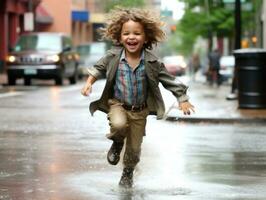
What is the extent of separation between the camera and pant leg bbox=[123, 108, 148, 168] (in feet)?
22.6

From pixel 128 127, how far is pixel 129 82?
0.41m

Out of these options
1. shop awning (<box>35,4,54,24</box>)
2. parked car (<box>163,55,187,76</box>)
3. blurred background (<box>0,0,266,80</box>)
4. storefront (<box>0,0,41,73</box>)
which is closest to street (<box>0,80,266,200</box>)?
blurred background (<box>0,0,266,80</box>)

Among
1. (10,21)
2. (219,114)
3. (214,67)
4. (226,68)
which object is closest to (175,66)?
(10,21)

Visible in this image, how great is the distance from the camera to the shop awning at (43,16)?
55.7 m

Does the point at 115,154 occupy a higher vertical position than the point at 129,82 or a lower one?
lower

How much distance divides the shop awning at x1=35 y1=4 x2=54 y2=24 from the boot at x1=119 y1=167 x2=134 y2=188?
48434 mm

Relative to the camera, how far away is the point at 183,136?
1190cm

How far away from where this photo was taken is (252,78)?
1650 centimetres

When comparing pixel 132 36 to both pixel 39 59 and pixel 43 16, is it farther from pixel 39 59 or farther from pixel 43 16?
pixel 43 16

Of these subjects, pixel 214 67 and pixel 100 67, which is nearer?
pixel 100 67

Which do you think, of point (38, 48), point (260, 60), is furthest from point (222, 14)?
point (260, 60)

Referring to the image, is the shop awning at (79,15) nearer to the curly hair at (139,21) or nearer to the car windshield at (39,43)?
the car windshield at (39,43)

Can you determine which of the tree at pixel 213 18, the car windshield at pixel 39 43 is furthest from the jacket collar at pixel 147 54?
the tree at pixel 213 18

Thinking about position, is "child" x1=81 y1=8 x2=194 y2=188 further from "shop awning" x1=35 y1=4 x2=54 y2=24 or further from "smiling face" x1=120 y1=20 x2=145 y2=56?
"shop awning" x1=35 y1=4 x2=54 y2=24
